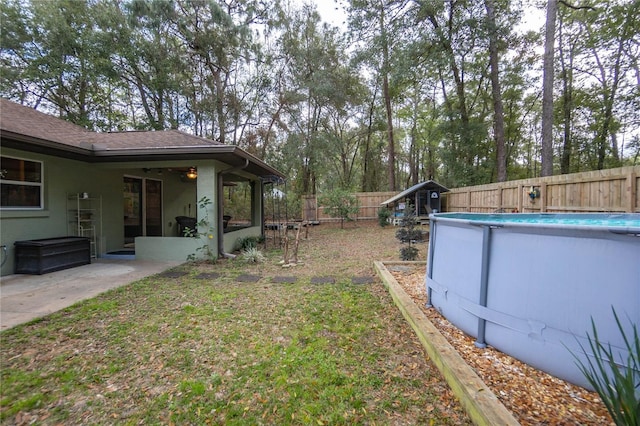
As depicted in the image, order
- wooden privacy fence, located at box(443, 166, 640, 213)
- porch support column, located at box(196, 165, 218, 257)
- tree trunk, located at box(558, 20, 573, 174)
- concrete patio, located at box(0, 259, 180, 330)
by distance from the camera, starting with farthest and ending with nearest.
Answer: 1. tree trunk, located at box(558, 20, 573, 174)
2. porch support column, located at box(196, 165, 218, 257)
3. wooden privacy fence, located at box(443, 166, 640, 213)
4. concrete patio, located at box(0, 259, 180, 330)

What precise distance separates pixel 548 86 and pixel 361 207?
9.75m

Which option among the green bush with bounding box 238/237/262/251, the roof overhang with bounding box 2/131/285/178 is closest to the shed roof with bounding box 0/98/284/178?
the roof overhang with bounding box 2/131/285/178

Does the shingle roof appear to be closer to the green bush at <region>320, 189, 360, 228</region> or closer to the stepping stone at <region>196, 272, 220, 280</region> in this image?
the stepping stone at <region>196, 272, 220, 280</region>

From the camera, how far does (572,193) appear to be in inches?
237

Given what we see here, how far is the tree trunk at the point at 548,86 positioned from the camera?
27.6ft

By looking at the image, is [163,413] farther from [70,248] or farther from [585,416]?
[70,248]

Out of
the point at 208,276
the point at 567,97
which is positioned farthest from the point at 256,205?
the point at 567,97

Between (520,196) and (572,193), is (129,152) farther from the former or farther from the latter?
(520,196)

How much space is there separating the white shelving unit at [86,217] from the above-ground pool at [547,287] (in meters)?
7.68

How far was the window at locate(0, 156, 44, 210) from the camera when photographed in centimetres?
501

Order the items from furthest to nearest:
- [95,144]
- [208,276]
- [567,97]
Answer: [567,97]
[95,144]
[208,276]

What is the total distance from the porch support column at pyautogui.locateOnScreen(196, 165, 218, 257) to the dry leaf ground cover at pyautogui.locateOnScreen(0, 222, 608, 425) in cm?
259

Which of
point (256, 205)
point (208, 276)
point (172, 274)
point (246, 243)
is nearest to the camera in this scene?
point (208, 276)

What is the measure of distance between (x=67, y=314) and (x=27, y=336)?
568 millimetres
